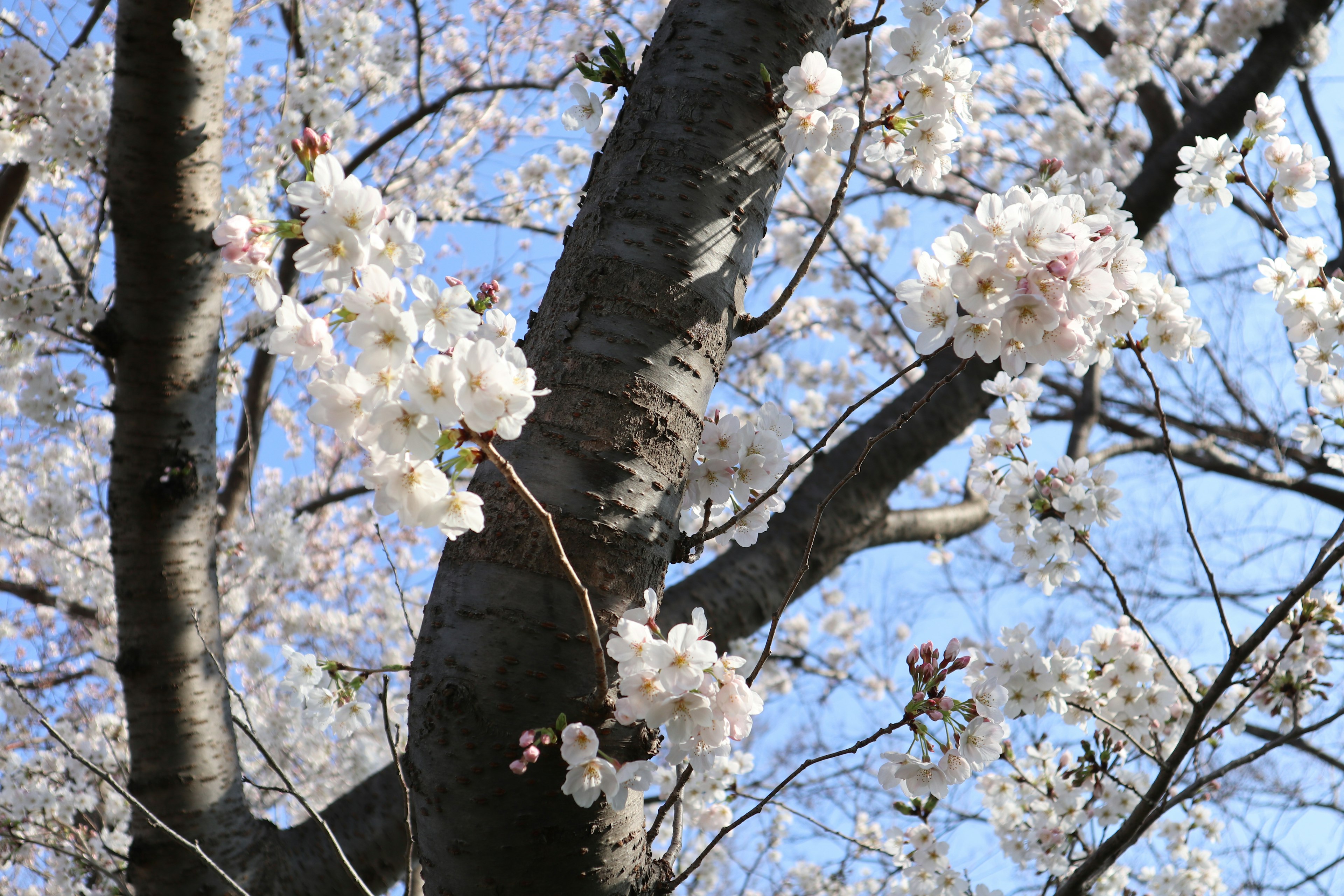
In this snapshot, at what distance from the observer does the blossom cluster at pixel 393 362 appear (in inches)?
30.2

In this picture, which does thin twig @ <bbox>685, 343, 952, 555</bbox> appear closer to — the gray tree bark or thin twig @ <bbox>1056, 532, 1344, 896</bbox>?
thin twig @ <bbox>1056, 532, 1344, 896</bbox>

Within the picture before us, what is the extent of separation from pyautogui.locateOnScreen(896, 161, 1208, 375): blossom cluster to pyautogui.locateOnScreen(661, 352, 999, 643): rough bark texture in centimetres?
169

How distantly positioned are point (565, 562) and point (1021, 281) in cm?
68

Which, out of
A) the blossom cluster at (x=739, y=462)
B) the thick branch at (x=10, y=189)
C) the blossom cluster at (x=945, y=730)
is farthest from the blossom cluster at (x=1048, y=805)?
the thick branch at (x=10, y=189)

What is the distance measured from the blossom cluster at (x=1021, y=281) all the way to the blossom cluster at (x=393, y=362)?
2.01 ft

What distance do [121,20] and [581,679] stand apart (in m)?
2.46

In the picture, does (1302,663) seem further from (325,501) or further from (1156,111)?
(325,501)

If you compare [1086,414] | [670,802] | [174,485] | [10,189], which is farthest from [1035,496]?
[10,189]

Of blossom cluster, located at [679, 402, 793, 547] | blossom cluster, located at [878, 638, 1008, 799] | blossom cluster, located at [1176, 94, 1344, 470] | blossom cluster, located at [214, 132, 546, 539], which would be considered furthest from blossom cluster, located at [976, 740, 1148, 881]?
blossom cluster, located at [214, 132, 546, 539]

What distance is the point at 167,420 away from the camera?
7.95 feet

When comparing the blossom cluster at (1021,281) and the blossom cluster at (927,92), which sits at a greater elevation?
the blossom cluster at (927,92)

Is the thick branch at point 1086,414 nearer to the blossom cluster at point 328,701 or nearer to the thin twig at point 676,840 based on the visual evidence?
the thin twig at point 676,840

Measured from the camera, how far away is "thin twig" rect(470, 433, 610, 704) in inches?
30.4

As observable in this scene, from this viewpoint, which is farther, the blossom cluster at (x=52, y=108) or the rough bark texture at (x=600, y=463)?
the blossom cluster at (x=52, y=108)
